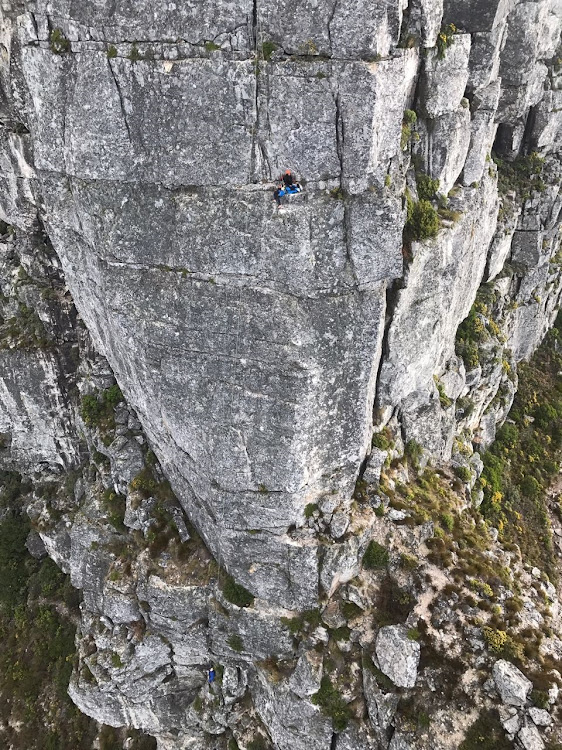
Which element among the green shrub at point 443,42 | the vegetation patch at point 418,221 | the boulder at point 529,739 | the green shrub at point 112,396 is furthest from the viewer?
the green shrub at point 112,396

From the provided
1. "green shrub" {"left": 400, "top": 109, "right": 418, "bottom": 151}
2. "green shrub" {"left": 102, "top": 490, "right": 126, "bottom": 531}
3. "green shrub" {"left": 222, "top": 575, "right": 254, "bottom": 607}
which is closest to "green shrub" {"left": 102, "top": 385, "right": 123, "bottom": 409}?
"green shrub" {"left": 102, "top": 490, "right": 126, "bottom": 531}

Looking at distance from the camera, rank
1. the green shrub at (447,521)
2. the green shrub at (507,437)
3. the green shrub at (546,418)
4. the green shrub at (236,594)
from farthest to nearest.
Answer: the green shrub at (546,418) → the green shrub at (507,437) → the green shrub at (447,521) → the green shrub at (236,594)

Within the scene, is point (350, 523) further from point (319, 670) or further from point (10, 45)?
point (10, 45)

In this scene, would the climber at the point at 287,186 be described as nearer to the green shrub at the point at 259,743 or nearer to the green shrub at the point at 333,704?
the green shrub at the point at 333,704

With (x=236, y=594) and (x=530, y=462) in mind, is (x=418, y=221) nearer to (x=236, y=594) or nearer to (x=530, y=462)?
(x=236, y=594)

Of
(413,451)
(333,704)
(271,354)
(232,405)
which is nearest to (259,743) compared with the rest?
(333,704)

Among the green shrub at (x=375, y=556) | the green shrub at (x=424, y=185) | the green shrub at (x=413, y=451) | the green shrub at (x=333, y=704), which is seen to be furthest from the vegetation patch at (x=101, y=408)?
the green shrub at (x=424, y=185)
